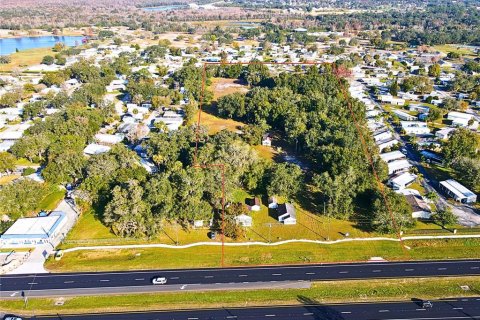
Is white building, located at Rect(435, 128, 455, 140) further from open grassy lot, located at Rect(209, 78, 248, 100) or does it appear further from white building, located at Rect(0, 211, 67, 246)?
white building, located at Rect(0, 211, 67, 246)

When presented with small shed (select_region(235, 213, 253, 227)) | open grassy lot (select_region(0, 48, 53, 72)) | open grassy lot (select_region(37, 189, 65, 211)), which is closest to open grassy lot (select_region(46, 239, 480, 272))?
small shed (select_region(235, 213, 253, 227))

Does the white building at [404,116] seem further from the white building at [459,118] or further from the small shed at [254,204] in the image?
the small shed at [254,204]

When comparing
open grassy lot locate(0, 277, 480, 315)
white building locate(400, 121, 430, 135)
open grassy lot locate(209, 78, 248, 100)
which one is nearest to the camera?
open grassy lot locate(0, 277, 480, 315)

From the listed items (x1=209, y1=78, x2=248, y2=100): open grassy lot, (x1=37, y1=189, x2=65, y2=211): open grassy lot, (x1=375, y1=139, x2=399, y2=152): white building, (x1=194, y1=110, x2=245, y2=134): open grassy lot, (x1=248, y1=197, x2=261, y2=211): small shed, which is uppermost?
(x1=209, y1=78, x2=248, y2=100): open grassy lot

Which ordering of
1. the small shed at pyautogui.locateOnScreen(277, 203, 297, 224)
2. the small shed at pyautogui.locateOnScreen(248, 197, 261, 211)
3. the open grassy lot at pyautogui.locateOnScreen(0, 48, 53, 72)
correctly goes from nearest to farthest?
the small shed at pyautogui.locateOnScreen(277, 203, 297, 224)
the small shed at pyautogui.locateOnScreen(248, 197, 261, 211)
the open grassy lot at pyautogui.locateOnScreen(0, 48, 53, 72)

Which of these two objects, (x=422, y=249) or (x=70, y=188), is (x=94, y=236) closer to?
(x=70, y=188)

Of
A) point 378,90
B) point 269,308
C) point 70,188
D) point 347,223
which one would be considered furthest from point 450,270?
point 378,90

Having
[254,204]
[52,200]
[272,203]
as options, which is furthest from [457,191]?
[52,200]

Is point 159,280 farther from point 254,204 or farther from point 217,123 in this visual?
point 217,123
